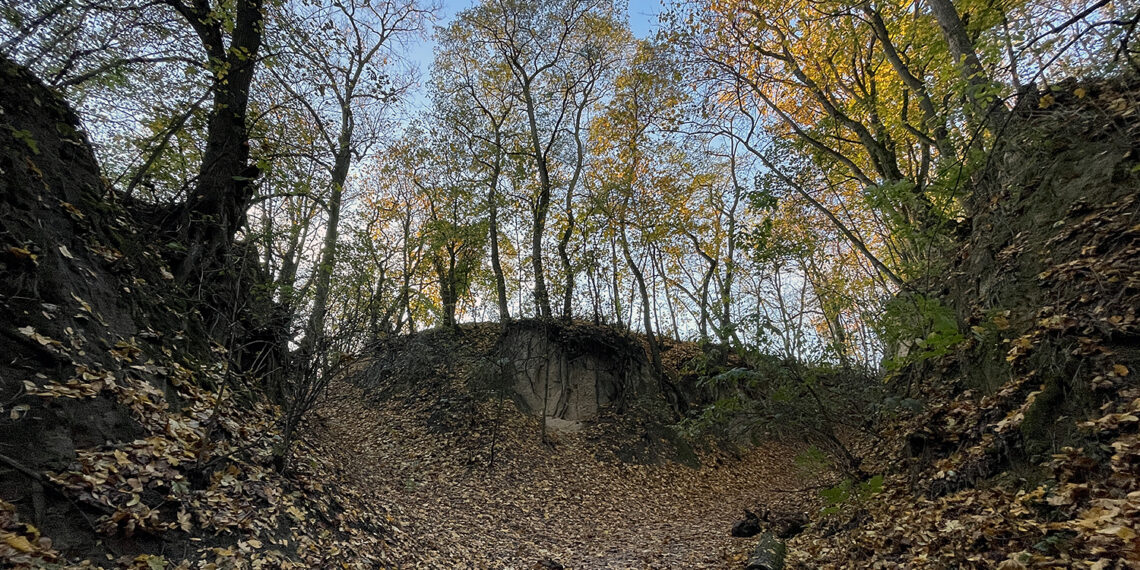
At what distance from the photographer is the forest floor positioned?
678cm

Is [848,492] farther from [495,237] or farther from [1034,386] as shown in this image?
[495,237]

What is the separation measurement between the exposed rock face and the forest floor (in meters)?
0.98

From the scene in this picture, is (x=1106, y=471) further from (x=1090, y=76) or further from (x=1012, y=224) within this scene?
(x=1090, y=76)

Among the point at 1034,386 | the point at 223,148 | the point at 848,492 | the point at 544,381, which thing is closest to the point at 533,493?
the point at 544,381

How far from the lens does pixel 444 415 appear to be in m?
12.0

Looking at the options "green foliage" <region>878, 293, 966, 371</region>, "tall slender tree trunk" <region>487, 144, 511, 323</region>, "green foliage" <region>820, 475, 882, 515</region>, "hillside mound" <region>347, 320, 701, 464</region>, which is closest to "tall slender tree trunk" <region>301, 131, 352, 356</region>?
"hillside mound" <region>347, 320, 701, 464</region>

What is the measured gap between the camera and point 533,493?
31.7 ft

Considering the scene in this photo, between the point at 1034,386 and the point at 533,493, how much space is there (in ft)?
26.6

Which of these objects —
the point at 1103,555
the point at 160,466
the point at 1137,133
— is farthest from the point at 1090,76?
the point at 160,466

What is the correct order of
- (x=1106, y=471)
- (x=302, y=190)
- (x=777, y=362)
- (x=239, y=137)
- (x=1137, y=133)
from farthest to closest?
(x=302, y=190) → (x=239, y=137) → (x=777, y=362) → (x=1137, y=133) → (x=1106, y=471)

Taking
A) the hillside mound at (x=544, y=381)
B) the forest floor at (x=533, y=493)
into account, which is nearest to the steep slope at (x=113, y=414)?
the forest floor at (x=533, y=493)

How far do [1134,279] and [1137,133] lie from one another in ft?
6.02

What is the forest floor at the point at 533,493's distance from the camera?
678 centimetres

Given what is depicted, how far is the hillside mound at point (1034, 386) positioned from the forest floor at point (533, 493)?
2525 mm
